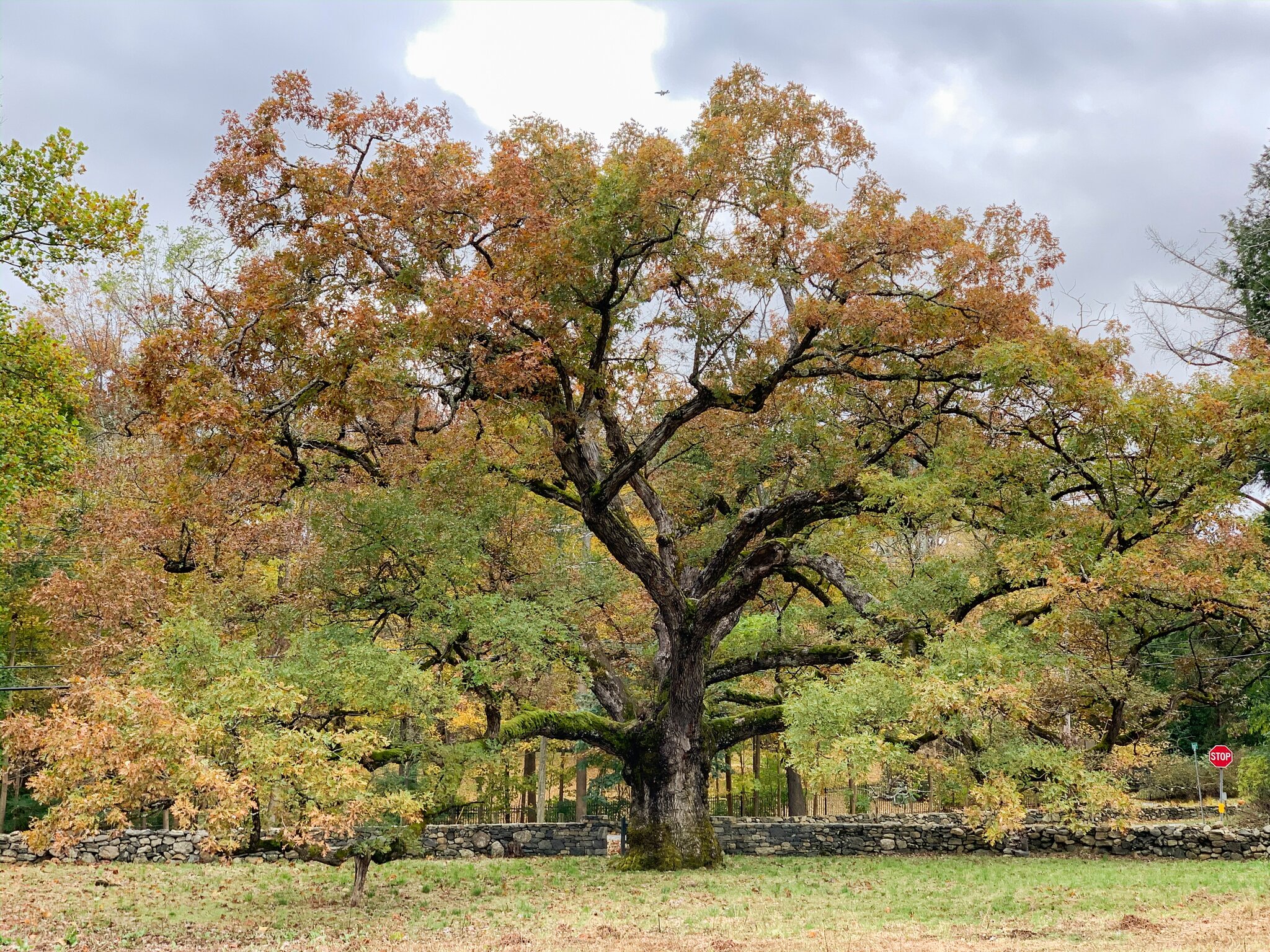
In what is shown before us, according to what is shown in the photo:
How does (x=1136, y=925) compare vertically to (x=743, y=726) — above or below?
below

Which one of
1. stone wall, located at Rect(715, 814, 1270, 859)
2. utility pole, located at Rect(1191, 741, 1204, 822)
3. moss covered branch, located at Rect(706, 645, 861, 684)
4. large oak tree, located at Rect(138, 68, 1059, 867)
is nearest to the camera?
large oak tree, located at Rect(138, 68, 1059, 867)

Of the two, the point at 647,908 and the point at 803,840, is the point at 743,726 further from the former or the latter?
the point at 803,840

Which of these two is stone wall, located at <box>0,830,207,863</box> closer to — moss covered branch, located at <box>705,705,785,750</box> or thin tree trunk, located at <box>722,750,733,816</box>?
moss covered branch, located at <box>705,705,785,750</box>

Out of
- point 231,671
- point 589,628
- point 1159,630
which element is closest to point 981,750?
point 1159,630

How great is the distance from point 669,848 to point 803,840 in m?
5.94

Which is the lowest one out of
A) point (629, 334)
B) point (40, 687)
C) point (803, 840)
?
point (803, 840)

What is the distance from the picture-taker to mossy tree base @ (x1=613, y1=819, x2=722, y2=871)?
1371 cm

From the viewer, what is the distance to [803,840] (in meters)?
18.7

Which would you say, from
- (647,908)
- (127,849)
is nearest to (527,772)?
(127,849)

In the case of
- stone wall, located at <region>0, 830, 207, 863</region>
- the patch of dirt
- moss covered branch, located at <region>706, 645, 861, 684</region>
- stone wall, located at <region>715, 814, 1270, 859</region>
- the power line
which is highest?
moss covered branch, located at <region>706, 645, 861, 684</region>

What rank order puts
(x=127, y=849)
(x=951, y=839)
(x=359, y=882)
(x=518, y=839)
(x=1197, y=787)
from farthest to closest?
(x=1197, y=787) → (x=518, y=839) → (x=951, y=839) → (x=127, y=849) → (x=359, y=882)

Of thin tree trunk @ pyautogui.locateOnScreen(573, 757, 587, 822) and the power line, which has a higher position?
the power line

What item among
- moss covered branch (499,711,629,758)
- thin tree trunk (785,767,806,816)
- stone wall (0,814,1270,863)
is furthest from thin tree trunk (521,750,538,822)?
moss covered branch (499,711,629,758)

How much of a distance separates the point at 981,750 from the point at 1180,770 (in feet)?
60.6
